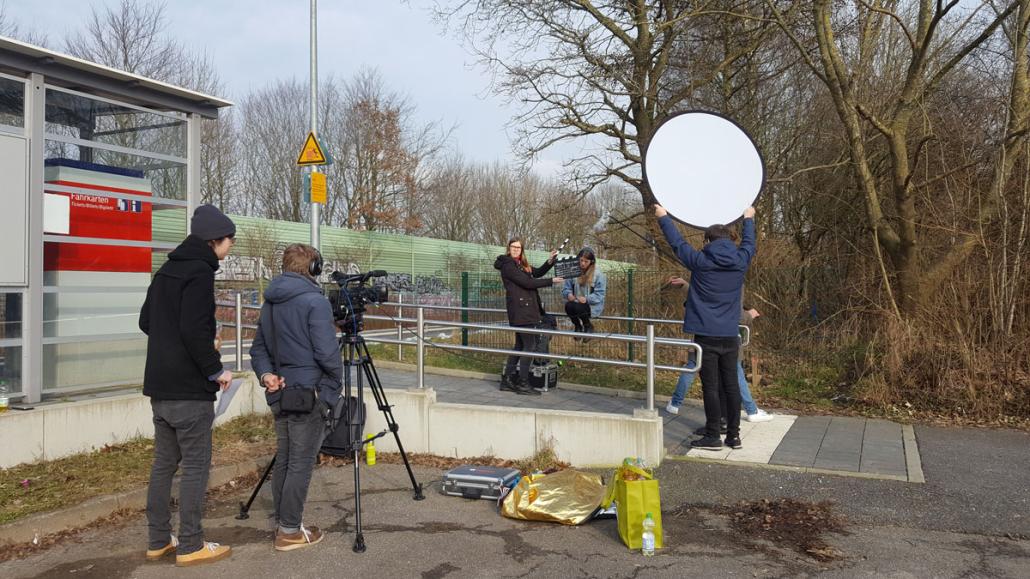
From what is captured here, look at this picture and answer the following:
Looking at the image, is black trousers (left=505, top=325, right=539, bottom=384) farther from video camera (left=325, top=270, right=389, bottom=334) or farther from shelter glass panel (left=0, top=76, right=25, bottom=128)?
shelter glass panel (left=0, top=76, right=25, bottom=128)

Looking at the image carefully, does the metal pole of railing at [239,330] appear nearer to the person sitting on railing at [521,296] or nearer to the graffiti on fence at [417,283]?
the person sitting on railing at [521,296]

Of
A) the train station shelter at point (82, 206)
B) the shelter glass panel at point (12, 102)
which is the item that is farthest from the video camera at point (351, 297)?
the shelter glass panel at point (12, 102)

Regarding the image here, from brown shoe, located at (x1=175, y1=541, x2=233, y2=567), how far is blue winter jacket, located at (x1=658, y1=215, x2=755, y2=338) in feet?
13.3

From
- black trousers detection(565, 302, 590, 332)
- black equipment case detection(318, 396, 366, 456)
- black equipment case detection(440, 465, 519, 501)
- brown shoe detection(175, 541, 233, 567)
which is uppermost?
black trousers detection(565, 302, 590, 332)

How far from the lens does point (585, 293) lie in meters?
9.20

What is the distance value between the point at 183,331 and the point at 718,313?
166 inches

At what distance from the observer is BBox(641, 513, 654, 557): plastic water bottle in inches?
177

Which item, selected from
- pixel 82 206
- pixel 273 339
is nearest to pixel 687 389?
pixel 273 339

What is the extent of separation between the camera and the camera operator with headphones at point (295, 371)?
457 centimetres

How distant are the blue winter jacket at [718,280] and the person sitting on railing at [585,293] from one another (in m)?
2.39

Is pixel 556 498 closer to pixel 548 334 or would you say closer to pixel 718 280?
pixel 548 334

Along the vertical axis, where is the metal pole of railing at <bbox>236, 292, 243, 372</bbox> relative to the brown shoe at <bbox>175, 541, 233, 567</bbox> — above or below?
above

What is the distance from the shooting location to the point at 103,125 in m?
A: 7.59

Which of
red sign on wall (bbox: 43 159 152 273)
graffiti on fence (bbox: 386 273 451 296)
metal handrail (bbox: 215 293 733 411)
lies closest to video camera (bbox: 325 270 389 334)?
metal handrail (bbox: 215 293 733 411)
